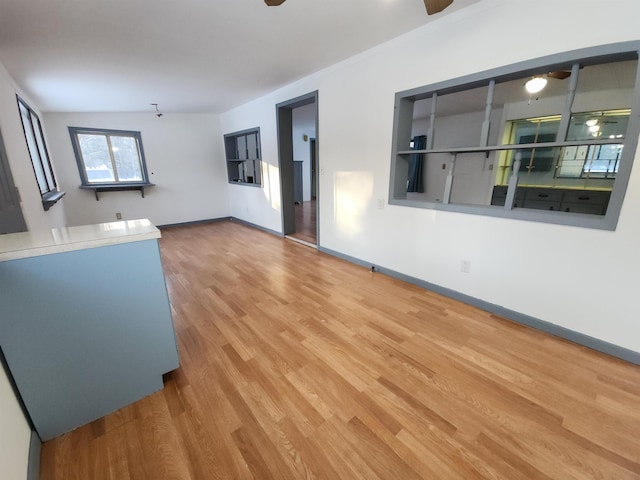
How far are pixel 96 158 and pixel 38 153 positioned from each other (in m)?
1.48

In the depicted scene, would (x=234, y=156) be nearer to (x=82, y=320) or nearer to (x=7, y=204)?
(x=7, y=204)

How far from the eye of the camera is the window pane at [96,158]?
16.2ft

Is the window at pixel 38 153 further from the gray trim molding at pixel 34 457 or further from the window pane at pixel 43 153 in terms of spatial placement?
the gray trim molding at pixel 34 457

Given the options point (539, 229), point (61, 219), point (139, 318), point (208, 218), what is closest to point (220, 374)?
point (139, 318)

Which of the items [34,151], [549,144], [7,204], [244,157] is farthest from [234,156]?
[549,144]

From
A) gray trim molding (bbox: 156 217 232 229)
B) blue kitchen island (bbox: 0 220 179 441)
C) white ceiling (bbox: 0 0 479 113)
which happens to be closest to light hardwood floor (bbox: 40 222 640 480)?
blue kitchen island (bbox: 0 220 179 441)

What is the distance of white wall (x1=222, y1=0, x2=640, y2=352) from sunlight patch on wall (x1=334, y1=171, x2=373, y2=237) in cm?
1

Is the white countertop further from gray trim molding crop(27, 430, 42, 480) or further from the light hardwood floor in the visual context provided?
the light hardwood floor

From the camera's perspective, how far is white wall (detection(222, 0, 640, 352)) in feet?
5.63

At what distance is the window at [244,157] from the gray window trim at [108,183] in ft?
5.63

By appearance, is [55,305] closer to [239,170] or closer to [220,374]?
[220,374]

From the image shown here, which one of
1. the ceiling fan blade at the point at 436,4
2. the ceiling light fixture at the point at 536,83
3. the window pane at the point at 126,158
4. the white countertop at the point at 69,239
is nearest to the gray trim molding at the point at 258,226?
the window pane at the point at 126,158

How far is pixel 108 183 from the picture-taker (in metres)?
5.17

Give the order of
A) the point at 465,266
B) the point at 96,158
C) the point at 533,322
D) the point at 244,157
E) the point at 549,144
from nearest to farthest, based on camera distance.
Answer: the point at 549,144, the point at 533,322, the point at 465,266, the point at 96,158, the point at 244,157
